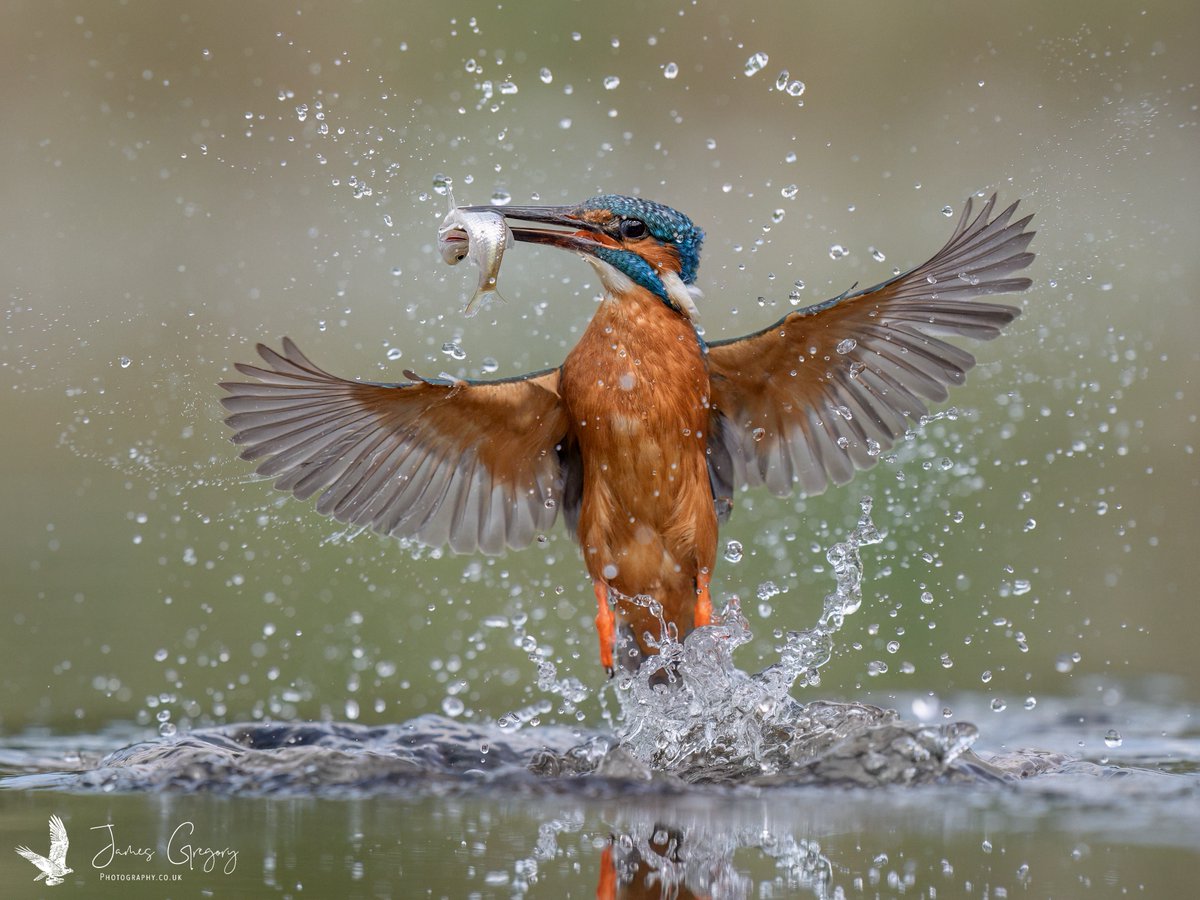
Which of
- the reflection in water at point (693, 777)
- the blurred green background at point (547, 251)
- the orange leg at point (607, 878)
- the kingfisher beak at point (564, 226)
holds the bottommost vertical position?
the orange leg at point (607, 878)

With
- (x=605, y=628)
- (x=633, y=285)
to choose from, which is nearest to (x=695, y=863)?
(x=605, y=628)

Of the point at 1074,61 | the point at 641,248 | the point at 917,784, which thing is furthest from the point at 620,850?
the point at 1074,61

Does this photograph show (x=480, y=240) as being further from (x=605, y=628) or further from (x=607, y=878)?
(x=607, y=878)

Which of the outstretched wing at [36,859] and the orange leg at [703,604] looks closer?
the outstretched wing at [36,859]

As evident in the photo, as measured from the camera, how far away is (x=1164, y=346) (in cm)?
853

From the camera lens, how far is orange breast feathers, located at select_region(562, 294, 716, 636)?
3.88 metres

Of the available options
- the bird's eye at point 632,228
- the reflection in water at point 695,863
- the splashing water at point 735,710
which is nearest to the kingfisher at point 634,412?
the bird's eye at point 632,228

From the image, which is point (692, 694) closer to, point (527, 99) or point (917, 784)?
point (917, 784)

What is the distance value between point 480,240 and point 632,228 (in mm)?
537

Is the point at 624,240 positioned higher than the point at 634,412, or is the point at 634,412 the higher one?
the point at 624,240

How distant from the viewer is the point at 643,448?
12.8 ft

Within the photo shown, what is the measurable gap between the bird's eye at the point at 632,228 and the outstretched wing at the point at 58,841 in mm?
1998

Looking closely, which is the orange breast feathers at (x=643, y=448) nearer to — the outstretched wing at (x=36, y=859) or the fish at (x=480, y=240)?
the fish at (x=480, y=240)

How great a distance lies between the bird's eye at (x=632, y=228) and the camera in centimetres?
395
